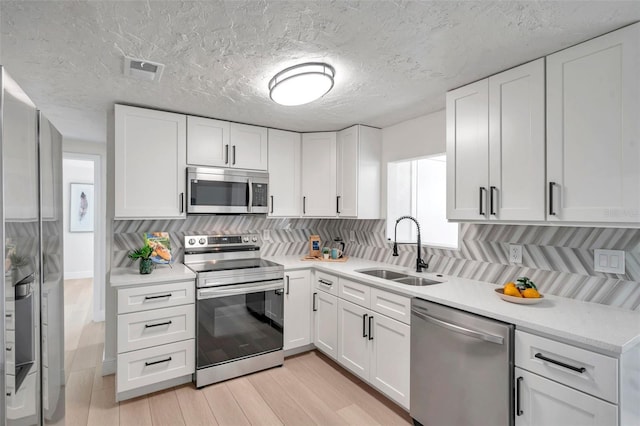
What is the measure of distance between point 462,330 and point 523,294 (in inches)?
15.9

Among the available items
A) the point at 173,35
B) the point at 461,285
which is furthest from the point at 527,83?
the point at 173,35

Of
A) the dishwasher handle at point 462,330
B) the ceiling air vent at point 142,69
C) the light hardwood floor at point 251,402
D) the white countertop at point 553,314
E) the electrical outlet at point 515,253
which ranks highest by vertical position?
the ceiling air vent at point 142,69

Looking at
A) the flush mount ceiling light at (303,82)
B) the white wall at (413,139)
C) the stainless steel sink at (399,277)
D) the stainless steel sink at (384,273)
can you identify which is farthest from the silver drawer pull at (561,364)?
the flush mount ceiling light at (303,82)

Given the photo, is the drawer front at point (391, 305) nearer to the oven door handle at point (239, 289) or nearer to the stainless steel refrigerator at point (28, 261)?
the oven door handle at point (239, 289)

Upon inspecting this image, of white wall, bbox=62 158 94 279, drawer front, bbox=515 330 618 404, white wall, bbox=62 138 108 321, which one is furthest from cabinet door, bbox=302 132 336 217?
white wall, bbox=62 158 94 279

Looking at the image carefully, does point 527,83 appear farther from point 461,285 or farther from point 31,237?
point 31,237

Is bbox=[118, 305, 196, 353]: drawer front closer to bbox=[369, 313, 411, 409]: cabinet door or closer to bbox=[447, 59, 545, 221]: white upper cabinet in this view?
bbox=[369, 313, 411, 409]: cabinet door

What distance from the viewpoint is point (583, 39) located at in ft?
5.18

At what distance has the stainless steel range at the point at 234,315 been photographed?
2.56 m

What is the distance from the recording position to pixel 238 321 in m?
2.70

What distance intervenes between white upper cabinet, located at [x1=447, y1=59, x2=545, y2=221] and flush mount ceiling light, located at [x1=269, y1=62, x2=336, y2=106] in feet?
3.05

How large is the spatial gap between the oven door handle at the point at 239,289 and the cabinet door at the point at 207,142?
1126 millimetres

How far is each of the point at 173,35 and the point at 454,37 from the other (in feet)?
4.57

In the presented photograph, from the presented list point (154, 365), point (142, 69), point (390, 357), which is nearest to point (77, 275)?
point (154, 365)
